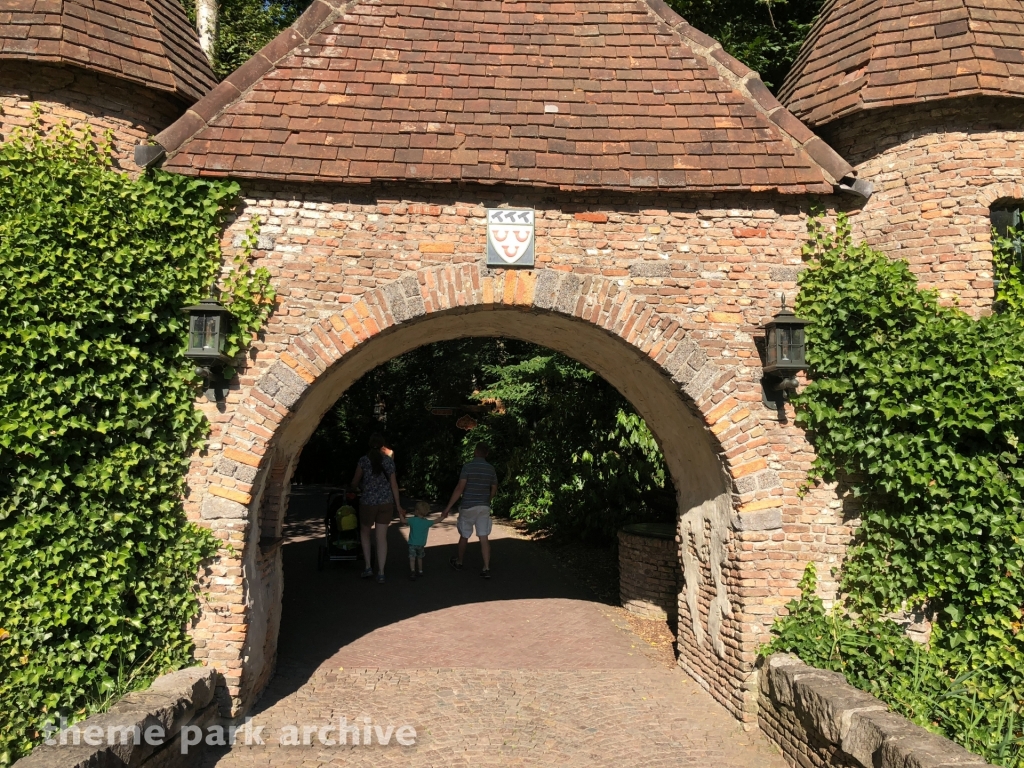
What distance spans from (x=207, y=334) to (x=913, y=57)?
592cm

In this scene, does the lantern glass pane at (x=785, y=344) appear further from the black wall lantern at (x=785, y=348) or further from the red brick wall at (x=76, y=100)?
the red brick wall at (x=76, y=100)

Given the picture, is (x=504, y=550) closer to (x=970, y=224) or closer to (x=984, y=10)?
(x=970, y=224)

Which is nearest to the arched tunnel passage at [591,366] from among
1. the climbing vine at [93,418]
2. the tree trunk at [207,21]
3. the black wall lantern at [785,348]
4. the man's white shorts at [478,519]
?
the black wall lantern at [785,348]

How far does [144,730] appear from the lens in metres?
3.90

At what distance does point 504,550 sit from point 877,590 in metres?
7.72

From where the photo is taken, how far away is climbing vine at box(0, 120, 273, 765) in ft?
15.2

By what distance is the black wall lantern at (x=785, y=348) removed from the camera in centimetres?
518

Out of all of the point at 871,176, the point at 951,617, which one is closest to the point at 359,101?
the point at 871,176

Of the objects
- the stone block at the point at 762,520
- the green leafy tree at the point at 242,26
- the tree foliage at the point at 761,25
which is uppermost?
the green leafy tree at the point at 242,26

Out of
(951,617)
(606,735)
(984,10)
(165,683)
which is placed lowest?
(606,735)

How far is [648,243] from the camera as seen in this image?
5559 mm

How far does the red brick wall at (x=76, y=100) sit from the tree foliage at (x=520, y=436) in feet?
23.9

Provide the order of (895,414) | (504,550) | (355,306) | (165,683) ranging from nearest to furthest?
(165,683)
(895,414)
(355,306)
(504,550)

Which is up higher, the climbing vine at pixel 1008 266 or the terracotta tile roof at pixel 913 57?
the terracotta tile roof at pixel 913 57
